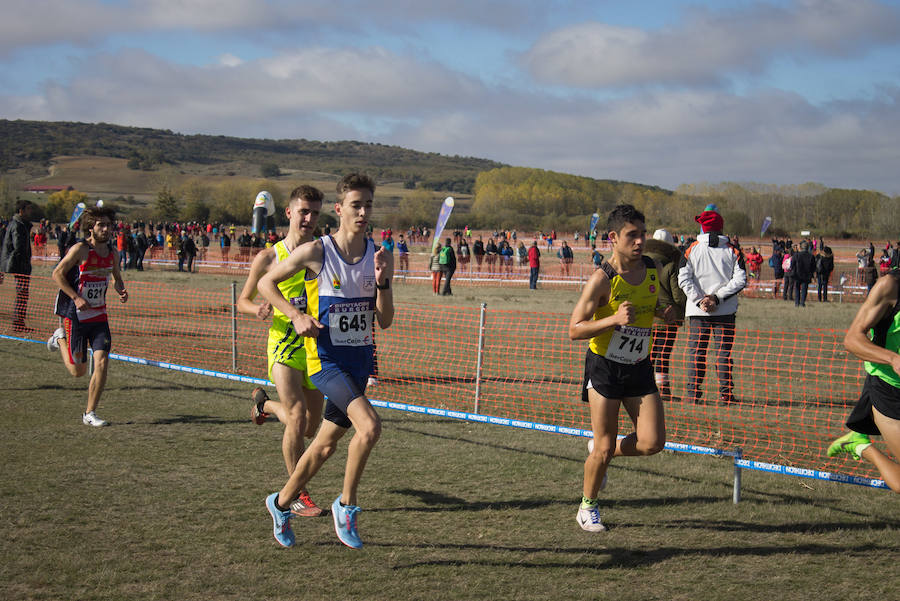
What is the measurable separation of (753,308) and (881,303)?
18.5 m

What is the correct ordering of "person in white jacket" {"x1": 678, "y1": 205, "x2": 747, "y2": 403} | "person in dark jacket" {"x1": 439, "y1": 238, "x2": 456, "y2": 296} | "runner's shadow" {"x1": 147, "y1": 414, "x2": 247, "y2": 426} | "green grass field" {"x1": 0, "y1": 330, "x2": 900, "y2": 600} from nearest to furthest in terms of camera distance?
1. "green grass field" {"x1": 0, "y1": 330, "x2": 900, "y2": 600}
2. "runner's shadow" {"x1": 147, "y1": 414, "x2": 247, "y2": 426}
3. "person in white jacket" {"x1": 678, "y1": 205, "x2": 747, "y2": 403}
4. "person in dark jacket" {"x1": 439, "y1": 238, "x2": 456, "y2": 296}

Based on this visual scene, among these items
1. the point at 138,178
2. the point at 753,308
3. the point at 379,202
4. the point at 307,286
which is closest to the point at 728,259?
the point at 307,286

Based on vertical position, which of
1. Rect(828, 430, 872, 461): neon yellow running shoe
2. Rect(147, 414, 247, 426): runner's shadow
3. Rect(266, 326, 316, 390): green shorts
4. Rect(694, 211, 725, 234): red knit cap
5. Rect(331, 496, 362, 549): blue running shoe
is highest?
Rect(694, 211, 725, 234): red knit cap

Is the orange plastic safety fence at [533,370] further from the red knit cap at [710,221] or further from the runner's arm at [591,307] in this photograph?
the runner's arm at [591,307]

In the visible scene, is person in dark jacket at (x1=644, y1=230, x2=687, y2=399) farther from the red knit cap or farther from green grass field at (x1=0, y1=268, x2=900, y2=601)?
green grass field at (x1=0, y1=268, x2=900, y2=601)

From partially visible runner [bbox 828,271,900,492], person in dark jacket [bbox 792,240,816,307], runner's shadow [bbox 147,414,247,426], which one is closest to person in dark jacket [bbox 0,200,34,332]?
runner's shadow [bbox 147,414,247,426]

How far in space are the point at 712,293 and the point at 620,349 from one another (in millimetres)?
3960

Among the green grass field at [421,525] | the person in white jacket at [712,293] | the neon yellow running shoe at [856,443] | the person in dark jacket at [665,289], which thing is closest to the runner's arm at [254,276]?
the green grass field at [421,525]

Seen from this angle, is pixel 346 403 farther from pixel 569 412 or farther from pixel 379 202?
pixel 379 202

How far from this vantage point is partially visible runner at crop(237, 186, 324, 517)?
16.1 ft

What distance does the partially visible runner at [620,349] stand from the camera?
15.3 feet

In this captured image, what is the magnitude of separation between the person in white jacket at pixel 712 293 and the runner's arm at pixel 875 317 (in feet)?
13.0

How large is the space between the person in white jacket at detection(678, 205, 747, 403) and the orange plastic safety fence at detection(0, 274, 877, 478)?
14cm

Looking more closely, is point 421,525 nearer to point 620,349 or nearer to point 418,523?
point 418,523
